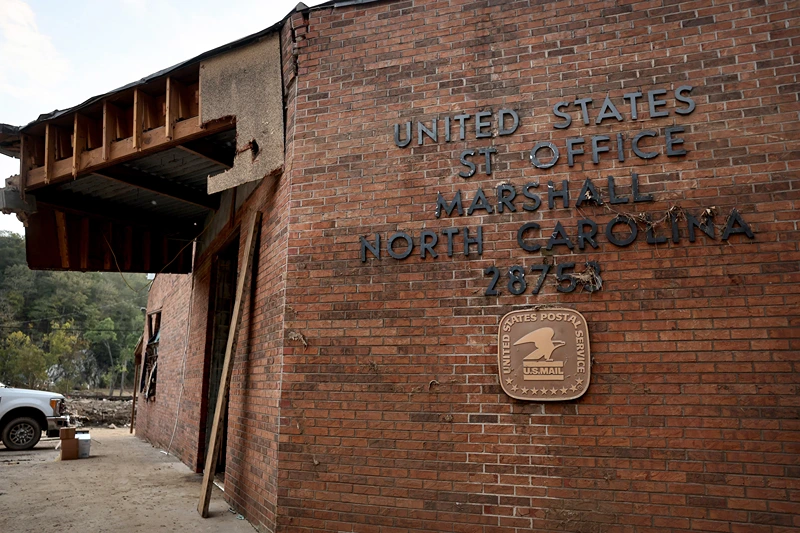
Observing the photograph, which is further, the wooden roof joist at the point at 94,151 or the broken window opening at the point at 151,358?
the broken window opening at the point at 151,358

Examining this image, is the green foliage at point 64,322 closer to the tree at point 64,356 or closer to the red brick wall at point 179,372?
the tree at point 64,356

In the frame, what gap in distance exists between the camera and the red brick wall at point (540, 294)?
4141 millimetres

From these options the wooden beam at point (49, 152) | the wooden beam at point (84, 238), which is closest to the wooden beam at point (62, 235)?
the wooden beam at point (84, 238)

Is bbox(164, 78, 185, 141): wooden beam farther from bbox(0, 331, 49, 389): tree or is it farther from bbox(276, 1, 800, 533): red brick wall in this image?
bbox(0, 331, 49, 389): tree

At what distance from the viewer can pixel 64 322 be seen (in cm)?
5394

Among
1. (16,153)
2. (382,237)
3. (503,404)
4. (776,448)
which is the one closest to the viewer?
(776,448)

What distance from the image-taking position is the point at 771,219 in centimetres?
427

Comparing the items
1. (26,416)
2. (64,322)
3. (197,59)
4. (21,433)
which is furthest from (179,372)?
(64,322)

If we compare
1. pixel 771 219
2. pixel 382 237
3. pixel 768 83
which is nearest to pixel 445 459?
pixel 382 237

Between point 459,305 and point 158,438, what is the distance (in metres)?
10.9

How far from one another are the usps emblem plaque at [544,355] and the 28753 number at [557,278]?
0.64ft

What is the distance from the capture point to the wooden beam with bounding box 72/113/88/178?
24.4ft

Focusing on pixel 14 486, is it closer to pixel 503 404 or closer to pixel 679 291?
pixel 503 404

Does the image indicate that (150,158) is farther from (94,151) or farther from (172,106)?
(172,106)
